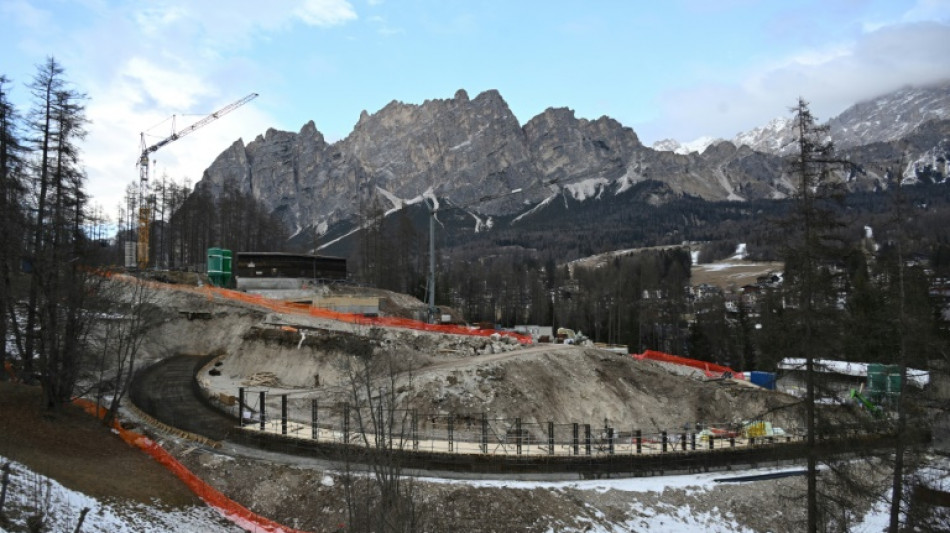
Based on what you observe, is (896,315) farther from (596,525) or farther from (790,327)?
(596,525)

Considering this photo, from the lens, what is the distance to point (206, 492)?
22.8 m

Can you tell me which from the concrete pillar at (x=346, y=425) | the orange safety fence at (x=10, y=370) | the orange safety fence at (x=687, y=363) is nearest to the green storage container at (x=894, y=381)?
the orange safety fence at (x=687, y=363)

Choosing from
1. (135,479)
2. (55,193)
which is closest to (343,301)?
(55,193)

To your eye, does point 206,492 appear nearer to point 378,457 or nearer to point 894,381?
point 378,457

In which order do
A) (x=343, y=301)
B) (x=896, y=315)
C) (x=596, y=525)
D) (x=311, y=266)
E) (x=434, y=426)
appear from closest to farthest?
(x=896, y=315) → (x=596, y=525) → (x=434, y=426) → (x=343, y=301) → (x=311, y=266)

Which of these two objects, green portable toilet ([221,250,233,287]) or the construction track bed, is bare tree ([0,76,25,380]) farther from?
green portable toilet ([221,250,233,287])

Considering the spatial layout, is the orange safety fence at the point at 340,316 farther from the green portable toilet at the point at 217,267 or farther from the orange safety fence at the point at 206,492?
the orange safety fence at the point at 206,492

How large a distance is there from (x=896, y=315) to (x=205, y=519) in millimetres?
23081

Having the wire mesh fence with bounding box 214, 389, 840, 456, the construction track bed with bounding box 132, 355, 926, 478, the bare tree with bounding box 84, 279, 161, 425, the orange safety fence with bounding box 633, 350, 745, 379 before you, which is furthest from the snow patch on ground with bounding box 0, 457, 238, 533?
the orange safety fence with bounding box 633, 350, 745, 379

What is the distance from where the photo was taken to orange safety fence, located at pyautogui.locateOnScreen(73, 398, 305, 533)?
21297 mm

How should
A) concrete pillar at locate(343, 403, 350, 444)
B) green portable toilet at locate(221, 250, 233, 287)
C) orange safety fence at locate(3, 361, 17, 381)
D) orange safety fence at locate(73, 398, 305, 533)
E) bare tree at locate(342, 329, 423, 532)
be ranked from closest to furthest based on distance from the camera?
bare tree at locate(342, 329, 423, 532) < concrete pillar at locate(343, 403, 350, 444) < orange safety fence at locate(73, 398, 305, 533) < orange safety fence at locate(3, 361, 17, 381) < green portable toilet at locate(221, 250, 233, 287)

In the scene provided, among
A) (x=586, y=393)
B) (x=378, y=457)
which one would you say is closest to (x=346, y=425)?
(x=378, y=457)

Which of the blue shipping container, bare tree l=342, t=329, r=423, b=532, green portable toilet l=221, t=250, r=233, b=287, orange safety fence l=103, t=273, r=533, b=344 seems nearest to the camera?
bare tree l=342, t=329, r=423, b=532

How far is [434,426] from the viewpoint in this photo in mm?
31016
